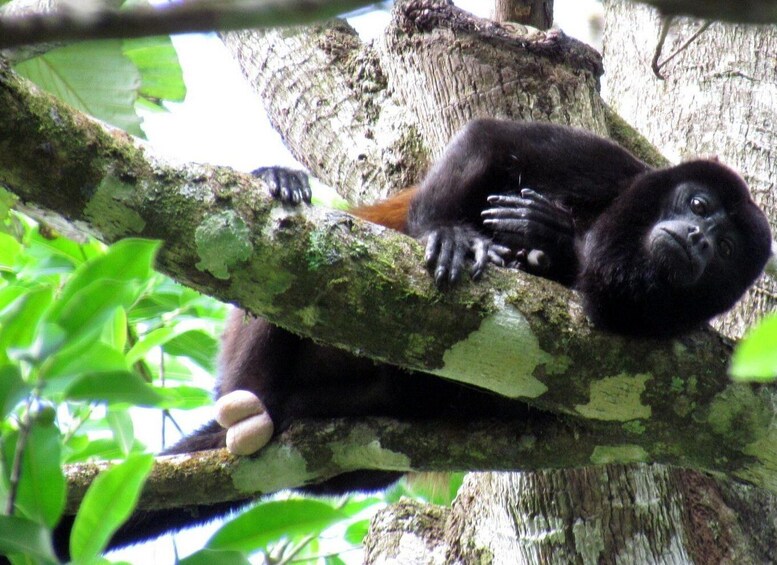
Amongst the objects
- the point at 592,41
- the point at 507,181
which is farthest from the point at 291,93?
the point at 592,41

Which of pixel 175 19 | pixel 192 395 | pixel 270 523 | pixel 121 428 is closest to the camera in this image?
pixel 175 19

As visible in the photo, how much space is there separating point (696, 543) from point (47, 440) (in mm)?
2212

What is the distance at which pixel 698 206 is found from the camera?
8.92ft

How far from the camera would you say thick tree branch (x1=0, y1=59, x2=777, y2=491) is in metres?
1.82

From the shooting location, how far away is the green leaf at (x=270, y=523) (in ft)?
4.37

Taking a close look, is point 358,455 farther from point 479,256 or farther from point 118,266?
point 118,266

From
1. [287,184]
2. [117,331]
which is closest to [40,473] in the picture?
[287,184]

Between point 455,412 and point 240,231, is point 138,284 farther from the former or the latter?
point 455,412

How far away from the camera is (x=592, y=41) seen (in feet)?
16.3

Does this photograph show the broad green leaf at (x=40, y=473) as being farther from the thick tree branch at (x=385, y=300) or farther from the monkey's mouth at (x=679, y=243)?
the monkey's mouth at (x=679, y=243)

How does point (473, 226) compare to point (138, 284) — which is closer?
point (138, 284)

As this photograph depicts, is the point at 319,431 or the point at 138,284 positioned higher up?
the point at 138,284

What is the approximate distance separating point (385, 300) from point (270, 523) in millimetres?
726

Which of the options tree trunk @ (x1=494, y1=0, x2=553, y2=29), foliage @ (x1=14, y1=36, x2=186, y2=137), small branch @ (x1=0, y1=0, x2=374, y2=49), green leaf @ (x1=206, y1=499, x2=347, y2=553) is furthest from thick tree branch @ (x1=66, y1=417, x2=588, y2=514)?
tree trunk @ (x1=494, y1=0, x2=553, y2=29)
